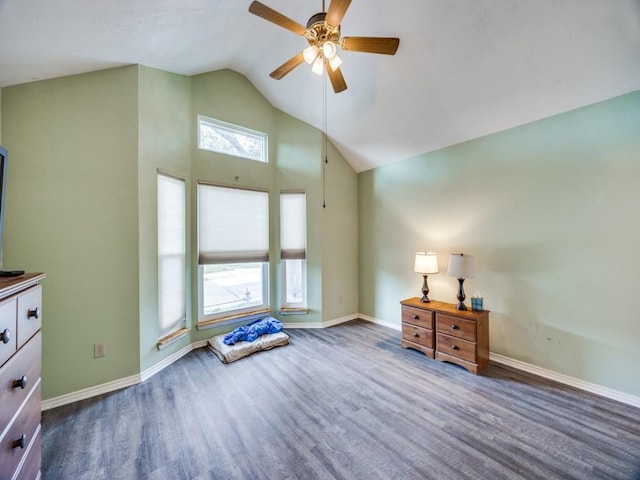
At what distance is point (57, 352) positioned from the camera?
2117mm

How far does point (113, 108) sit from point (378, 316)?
415cm

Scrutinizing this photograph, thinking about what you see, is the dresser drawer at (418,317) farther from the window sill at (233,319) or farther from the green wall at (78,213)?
the green wall at (78,213)

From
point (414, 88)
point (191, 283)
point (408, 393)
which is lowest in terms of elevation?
point (408, 393)

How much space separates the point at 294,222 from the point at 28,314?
2978 millimetres

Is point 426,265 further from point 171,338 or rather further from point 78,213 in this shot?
point 78,213

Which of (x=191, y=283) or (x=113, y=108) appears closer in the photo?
Answer: (x=113, y=108)

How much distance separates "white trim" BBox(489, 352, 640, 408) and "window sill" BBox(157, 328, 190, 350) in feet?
11.7

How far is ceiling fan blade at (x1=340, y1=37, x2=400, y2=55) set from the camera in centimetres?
184

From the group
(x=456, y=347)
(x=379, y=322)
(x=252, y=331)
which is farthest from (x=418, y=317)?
(x=252, y=331)

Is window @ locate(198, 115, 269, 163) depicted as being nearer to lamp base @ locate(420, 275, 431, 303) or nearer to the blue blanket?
the blue blanket

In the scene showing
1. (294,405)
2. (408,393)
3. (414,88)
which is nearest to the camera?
(294,405)

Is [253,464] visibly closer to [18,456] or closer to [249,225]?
[18,456]

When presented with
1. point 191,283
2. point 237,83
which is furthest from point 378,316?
point 237,83

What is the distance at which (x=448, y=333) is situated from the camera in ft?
9.15
